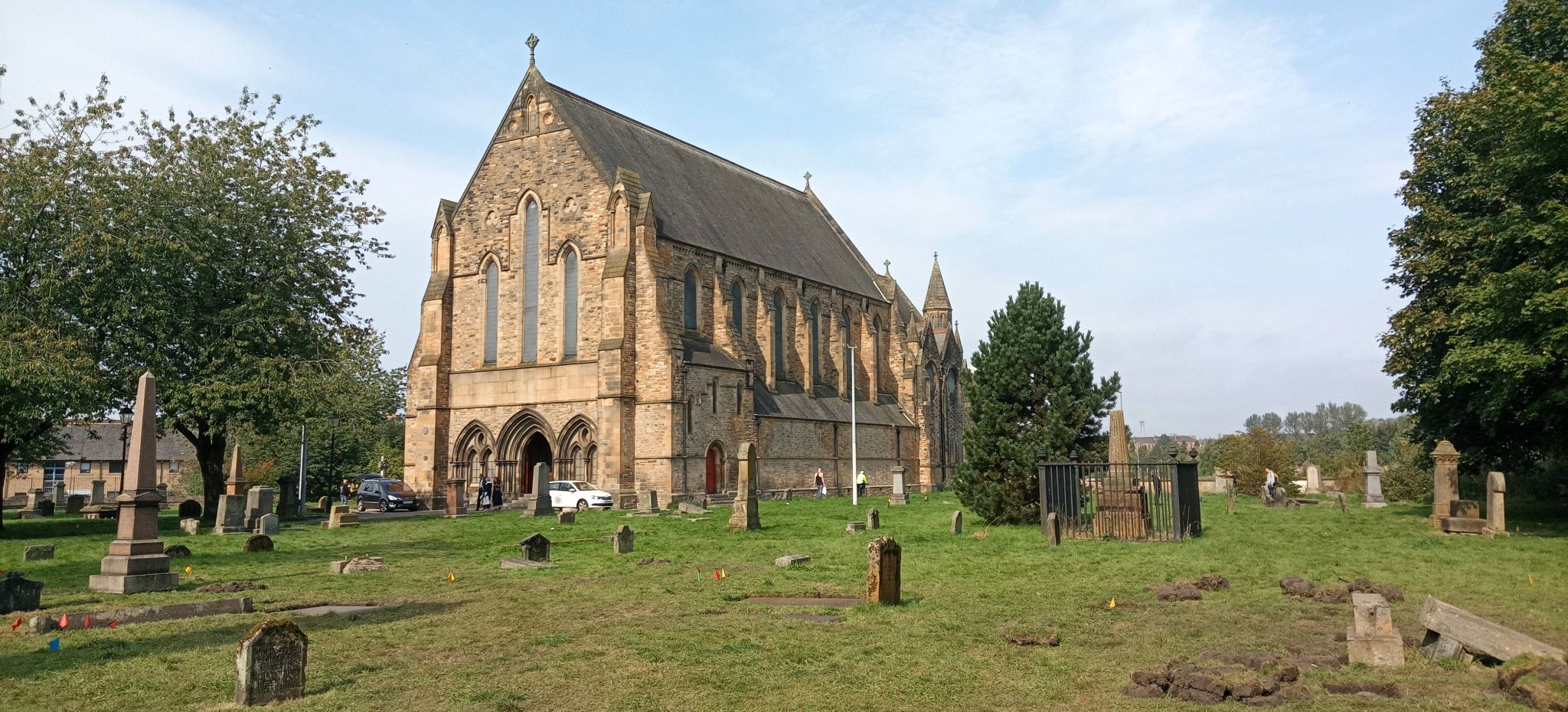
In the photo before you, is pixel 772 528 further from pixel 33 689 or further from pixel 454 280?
pixel 454 280

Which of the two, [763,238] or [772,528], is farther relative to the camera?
[763,238]

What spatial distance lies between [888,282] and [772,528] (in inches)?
1429

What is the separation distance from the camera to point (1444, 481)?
24266mm

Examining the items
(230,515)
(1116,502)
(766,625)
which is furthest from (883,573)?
(230,515)

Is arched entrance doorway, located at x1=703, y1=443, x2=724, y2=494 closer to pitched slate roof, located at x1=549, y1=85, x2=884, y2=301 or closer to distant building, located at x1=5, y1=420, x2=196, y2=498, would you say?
pitched slate roof, located at x1=549, y1=85, x2=884, y2=301

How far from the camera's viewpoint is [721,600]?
13086 mm

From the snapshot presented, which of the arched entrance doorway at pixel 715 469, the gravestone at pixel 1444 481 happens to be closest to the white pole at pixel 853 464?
the arched entrance doorway at pixel 715 469

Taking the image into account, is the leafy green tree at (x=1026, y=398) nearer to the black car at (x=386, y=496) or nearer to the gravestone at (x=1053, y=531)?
the gravestone at (x=1053, y=531)

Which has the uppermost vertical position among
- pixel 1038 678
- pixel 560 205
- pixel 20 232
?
pixel 560 205

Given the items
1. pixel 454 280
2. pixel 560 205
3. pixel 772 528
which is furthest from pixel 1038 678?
pixel 454 280

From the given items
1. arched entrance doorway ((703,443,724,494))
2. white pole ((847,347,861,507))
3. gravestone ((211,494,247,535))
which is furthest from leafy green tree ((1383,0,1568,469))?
gravestone ((211,494,247,535))

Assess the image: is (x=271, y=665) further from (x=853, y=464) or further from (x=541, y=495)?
(x=853, y=464)

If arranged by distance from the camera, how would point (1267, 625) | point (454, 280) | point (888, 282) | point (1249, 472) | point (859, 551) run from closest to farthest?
point (1267, 625), point (859, 551), point (454, 280), point (1249, 472), point (888, 282)

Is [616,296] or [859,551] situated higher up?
[616,296]
